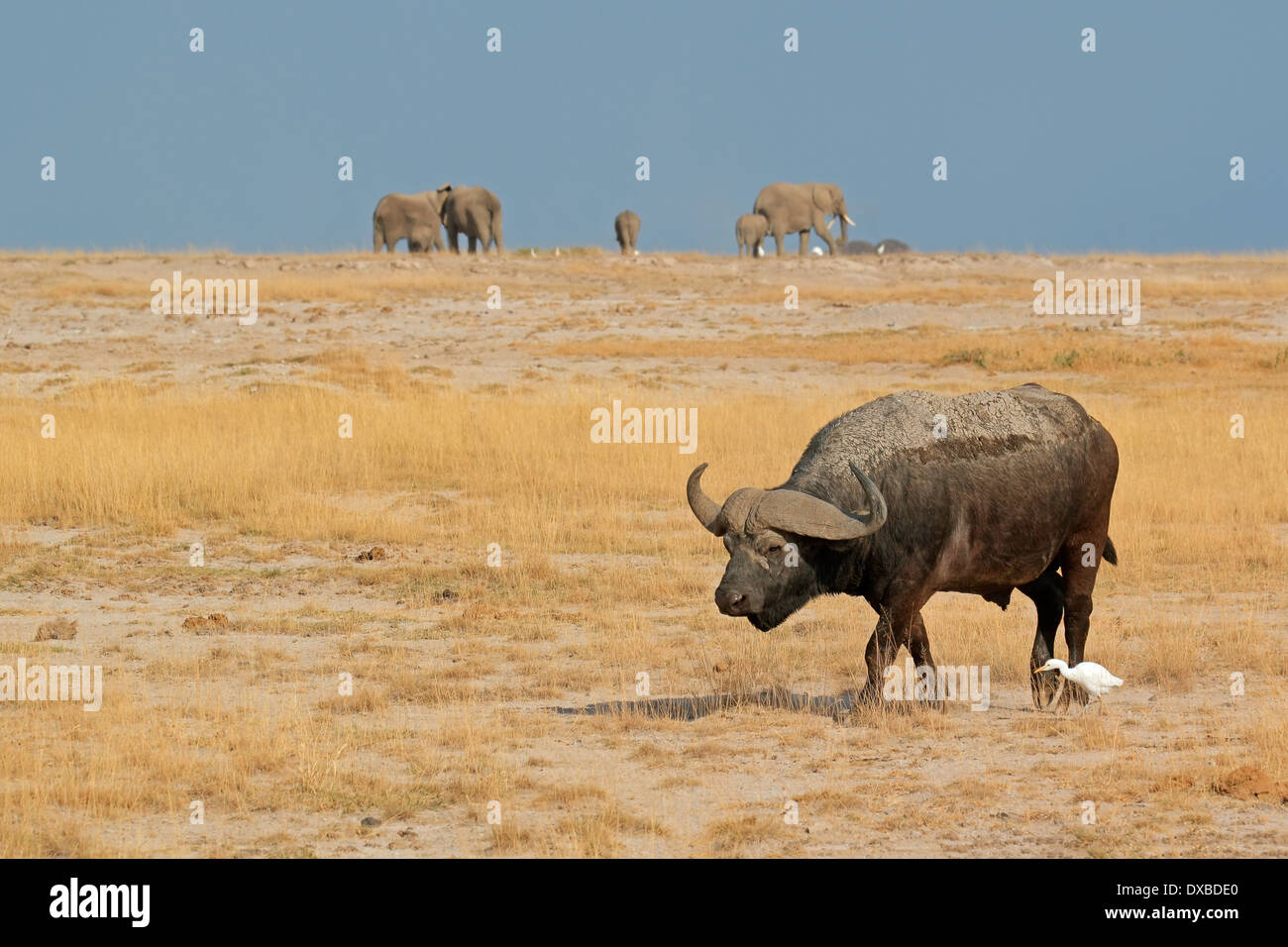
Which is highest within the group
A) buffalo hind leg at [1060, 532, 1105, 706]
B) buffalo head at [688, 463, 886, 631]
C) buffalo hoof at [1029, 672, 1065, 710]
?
buffalo head at [688, 463, 886, 631]

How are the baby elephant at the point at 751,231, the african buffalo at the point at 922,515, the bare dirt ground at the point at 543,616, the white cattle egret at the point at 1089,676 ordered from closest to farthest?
the bare dirt ground at the point at 543,616, the african buffalo at the point at 922,515, the white cattle egret at the point at 1089,676, the baby elephant at the point at 751,231

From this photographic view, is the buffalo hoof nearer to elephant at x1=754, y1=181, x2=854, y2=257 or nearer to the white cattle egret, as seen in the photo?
the white cattle egret

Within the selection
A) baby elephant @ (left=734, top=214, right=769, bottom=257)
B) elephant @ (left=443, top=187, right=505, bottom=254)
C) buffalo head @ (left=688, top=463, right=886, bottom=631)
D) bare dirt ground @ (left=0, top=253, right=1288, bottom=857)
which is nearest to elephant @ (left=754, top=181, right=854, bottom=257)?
baby elephant @ (left=734, top=214, right=769, bottom=257)

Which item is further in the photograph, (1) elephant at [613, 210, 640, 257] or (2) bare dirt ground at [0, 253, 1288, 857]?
(1) elephant at [613, 210, 640, 257]

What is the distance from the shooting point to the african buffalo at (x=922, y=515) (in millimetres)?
8539

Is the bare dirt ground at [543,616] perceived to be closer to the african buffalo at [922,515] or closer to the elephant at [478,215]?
the african buffalo at [922,515]

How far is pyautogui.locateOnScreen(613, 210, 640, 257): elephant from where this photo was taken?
5406cm

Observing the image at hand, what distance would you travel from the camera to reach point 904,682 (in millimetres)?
9359

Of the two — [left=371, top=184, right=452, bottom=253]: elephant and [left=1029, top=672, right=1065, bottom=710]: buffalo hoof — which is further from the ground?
[left=371, top=184, right=452, bottom=253]: elephant

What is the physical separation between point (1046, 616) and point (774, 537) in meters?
2.28

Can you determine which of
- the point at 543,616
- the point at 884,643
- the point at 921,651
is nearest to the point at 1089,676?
the point at 921,651

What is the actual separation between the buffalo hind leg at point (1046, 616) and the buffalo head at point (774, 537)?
5.30ft

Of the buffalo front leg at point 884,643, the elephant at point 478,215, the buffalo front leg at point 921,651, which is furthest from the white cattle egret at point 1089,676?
the elephant at point 478,215
